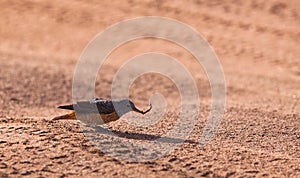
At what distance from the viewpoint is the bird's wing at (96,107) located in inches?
203

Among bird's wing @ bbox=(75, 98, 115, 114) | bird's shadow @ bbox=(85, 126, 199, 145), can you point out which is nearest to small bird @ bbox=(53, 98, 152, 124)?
bird's wing @ bbox=(75, 98, 115, 114)

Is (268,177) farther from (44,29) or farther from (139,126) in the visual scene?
(44,29)

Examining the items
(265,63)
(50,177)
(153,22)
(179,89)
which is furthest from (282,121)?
(153,22)

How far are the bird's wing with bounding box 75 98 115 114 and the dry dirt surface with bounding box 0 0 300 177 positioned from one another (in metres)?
0.23

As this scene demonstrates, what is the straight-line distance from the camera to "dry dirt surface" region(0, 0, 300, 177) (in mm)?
4656

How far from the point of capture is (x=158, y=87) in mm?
10586

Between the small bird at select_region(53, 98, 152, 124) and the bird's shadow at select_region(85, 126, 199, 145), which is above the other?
the small bird at select_region(53, 98, 152, 124)

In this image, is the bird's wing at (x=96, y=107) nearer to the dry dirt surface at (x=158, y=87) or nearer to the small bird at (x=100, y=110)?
the small bird at (x=100, y=110)

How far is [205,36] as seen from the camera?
48.2ft

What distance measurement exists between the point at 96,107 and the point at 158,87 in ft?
17.9

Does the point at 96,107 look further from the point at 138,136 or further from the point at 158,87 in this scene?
the point at 158,87

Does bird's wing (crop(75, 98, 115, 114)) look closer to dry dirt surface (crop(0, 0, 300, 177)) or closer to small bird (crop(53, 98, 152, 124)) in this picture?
small bird (crop(53, 98, 152, 124))

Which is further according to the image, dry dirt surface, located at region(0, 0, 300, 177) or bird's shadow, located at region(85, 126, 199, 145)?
bird's shadow, located at region(85, 126, 199, 145)

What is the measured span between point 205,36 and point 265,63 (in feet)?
8.27
